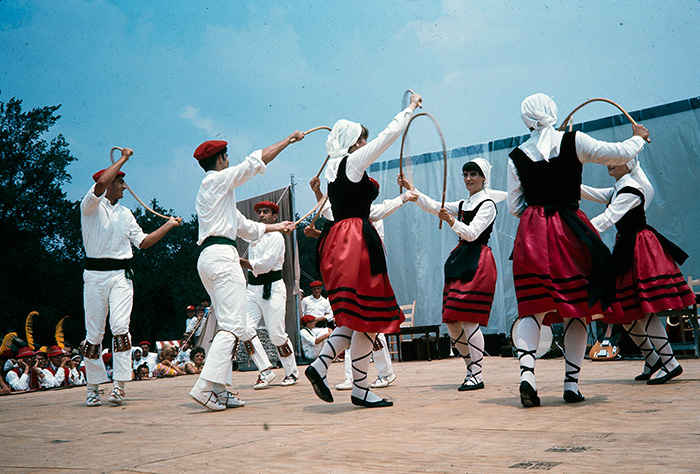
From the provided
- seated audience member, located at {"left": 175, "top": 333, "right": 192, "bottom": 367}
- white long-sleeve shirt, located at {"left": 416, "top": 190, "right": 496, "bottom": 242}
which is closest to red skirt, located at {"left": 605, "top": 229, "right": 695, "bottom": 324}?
white long-sleeve shirt, located at {"left": 416, "top": 190, "right": 496, "bottom": 242}

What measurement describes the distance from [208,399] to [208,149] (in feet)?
5.65

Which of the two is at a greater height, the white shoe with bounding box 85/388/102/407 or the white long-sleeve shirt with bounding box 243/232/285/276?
the white long-sleeve shirt with bounding box 243/232/285/276

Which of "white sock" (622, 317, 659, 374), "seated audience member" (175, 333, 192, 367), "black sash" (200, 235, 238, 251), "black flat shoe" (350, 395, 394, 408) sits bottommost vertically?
"seated audience member" (175, 333, 192, 367)

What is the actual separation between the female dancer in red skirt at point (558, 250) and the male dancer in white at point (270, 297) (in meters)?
3.45

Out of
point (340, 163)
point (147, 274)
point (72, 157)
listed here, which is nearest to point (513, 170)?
point (340, 163)

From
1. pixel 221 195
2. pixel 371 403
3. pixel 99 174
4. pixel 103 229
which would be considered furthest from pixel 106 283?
pixel 371 403

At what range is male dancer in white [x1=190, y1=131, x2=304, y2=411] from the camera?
4.18 m

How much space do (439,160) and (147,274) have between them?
16.0 m

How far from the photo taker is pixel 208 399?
13.5 feet

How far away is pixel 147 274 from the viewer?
2450cm

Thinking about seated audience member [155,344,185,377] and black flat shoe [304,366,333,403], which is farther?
seated audience member [155,344,185,377]

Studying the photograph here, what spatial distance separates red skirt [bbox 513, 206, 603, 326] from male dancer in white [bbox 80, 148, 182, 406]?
2.96 meters

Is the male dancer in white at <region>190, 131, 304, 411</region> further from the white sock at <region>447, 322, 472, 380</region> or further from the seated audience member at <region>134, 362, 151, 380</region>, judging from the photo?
the seated audience member at <region>134, 362, 151, 380</region>

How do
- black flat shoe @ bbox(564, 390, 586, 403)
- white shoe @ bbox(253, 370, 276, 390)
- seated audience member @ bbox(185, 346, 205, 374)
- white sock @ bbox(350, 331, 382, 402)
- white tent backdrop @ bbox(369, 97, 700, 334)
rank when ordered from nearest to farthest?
black flat shoe @ bbox(564, 390, 586, 403) → white sock @ bbox(350, 331, 382, 402) → white shoe @ bbox(253, 370, 276, 390) → white tent backdrop @ bbox(369, 97, 700, 334) → seated audience member @ bbox(185, 346, 205, 374)
